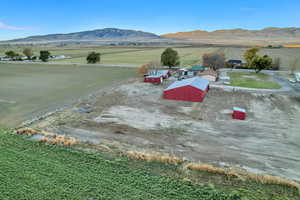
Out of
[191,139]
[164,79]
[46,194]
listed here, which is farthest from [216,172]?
[164,79]

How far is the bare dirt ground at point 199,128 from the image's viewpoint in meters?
11.8

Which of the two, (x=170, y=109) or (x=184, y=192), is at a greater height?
(x=170, y=109)

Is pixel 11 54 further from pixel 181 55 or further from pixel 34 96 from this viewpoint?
pixel 181 55

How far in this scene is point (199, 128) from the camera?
618 inches

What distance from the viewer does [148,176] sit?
9703mm

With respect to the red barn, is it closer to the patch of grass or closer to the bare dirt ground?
the bare dirt ground

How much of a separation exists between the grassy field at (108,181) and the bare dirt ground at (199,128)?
5.68ft

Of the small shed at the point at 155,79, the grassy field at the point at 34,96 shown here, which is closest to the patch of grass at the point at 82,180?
the grassy field at the point at 34,96

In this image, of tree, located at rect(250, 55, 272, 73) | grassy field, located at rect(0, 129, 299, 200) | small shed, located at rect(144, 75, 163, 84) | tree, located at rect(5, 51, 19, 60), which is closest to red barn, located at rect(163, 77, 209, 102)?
small shed, located at rect(144, 75, 163, 84)

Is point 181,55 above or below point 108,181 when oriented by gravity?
above

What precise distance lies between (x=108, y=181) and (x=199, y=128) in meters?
9.49

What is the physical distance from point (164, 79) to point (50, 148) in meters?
27.5

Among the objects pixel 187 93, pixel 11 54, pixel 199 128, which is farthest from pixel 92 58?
pixel 199 128

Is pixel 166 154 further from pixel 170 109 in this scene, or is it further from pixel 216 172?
pixel 170 109
